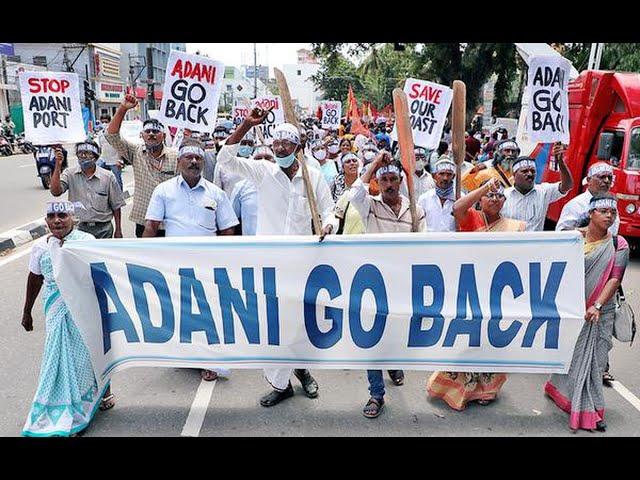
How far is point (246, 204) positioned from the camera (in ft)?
19.9

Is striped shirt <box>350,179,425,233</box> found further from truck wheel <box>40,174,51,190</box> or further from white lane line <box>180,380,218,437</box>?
truck wheel <box>40,174,51,190</box>

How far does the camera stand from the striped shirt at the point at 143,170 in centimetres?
548

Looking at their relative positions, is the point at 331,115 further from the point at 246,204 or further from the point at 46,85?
the point at 46,85

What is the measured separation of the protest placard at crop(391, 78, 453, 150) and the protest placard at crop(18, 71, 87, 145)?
141 inches

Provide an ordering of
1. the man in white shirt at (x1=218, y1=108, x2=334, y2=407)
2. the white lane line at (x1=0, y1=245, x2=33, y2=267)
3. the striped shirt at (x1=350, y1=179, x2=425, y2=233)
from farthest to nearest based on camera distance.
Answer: the white lane line at (x1=0, y1=245, x2=33, y2=267) → the man in white shirt at (x1=218, y1=108, x2=334, y2=407) → the striped shirt at (x1=350, y1=179, x2=425, y2=233)

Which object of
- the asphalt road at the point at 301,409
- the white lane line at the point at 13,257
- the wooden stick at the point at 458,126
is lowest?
the asphalt road at the point at 301,409

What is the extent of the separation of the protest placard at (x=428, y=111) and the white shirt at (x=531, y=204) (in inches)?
71.8

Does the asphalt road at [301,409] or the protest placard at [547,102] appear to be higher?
the protest placard at [547,102]

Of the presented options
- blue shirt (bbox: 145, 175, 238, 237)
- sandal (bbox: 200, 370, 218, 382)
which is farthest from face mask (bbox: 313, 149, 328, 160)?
sandal (bbox: 200, 370, 218, 382)

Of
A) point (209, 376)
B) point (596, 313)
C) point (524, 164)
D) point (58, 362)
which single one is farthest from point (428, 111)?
point (58, 362)

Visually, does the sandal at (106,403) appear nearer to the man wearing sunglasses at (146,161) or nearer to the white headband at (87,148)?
the man wearing sunglasses at (146,161)

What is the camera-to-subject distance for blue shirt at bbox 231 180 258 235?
5.98 metres

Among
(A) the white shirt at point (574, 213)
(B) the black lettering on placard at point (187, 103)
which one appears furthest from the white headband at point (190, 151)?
(A) the white shirt at point (574, 213)

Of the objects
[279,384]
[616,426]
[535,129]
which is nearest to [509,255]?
[616,426]
